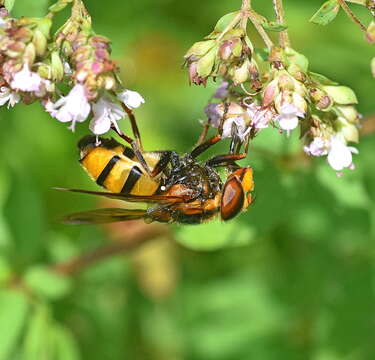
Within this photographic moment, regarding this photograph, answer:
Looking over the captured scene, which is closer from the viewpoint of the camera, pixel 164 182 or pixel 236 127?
pixel 236 127

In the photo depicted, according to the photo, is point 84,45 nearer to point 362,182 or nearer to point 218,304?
point 362,182

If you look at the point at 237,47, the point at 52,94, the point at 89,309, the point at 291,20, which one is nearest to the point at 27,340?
the point at 89,309

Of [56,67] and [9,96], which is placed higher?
[56,67]

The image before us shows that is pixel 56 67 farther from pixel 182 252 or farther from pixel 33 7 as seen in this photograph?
pixel 182 252

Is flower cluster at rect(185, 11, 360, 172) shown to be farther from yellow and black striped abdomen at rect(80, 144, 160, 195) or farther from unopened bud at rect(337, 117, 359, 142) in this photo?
yellow and black striped abdomen at rect(80, 144, 160, 195)

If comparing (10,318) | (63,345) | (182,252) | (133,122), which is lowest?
(182,252)

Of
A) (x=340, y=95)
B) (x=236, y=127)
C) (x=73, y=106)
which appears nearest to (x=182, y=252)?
(x=236, y=127)

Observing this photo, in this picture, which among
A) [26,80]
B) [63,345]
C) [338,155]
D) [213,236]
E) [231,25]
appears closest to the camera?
[26,80]

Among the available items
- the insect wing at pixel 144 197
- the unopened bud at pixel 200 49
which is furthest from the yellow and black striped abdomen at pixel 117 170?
the unopened bud at pixel 200 49
